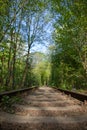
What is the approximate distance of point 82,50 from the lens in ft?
85.8

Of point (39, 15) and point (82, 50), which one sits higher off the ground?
point (39, 15)

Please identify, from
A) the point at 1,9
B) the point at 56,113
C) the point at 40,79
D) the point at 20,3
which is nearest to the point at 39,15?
the point at 20,3

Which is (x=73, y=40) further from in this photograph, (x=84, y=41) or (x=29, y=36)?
(x=29, y=36)

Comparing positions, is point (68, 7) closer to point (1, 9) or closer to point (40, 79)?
point (1, 9)

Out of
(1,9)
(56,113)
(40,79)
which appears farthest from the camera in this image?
(40,79)

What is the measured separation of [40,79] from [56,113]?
370 ft

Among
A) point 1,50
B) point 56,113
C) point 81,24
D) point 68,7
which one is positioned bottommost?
point 56,113

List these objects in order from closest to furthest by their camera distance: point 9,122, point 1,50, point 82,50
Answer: point 9,122 → point 1,50 → point 82,50

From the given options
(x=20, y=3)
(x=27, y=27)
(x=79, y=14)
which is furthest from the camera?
(x=27, y=27)

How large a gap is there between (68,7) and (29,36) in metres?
7.68

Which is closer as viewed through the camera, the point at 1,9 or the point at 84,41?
the point at 1,9

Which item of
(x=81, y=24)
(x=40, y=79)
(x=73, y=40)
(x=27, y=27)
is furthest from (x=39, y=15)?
(x=40, y=79)

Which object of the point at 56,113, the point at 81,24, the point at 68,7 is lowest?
the point at 56,113

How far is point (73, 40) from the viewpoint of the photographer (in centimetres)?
2506
